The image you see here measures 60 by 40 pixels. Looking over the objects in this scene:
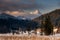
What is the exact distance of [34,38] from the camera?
58.3 ft

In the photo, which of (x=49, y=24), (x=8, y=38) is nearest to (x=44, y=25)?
(x=49, y=24)

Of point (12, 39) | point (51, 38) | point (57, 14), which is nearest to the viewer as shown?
point (51, 38)

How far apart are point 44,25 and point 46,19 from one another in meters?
1.16

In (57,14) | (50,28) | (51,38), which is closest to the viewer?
(51,38)

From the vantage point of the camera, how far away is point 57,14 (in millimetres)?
180625

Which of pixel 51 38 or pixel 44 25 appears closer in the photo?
pixel 51 38

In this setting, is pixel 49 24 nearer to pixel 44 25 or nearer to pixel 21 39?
pixel 44 25

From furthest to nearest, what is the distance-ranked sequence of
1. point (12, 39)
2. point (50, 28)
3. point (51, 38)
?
point (50, 28) → point (12, 39) → point (51, 38)

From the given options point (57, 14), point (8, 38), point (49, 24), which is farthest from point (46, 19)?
point (57, 14)

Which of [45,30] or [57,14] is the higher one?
[57,14]

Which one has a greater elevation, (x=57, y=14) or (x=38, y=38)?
(x=57, y=14)

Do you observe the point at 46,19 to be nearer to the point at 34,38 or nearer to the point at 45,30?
the point at 45,30

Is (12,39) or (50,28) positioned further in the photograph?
(50,28)

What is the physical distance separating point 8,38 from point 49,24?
17204mm
